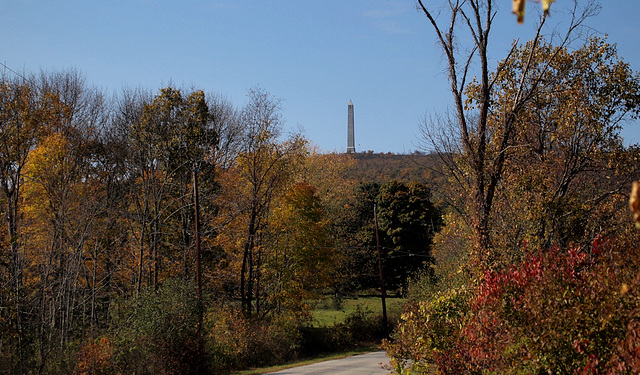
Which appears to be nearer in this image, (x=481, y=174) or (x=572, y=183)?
(x=481, y=174)

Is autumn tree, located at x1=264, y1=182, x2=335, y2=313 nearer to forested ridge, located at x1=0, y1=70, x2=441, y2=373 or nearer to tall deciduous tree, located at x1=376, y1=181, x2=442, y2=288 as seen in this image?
forested ridge, located at x1=0, y1=70, x2=441, y2=373

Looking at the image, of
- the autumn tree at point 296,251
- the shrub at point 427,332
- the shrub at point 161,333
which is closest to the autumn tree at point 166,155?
the autumn tree at point 296,251

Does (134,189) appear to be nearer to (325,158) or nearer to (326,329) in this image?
(326,329)

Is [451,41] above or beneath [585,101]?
above

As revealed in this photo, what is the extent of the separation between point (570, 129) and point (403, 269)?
33.9m

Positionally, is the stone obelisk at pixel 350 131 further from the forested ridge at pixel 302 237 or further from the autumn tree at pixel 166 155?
the autumn tree at pixel 166 155

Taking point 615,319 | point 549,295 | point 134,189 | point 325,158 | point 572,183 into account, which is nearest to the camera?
point 615,319

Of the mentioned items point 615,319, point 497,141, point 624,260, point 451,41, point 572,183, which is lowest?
point 615,319

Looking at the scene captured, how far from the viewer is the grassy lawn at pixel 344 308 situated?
34906 mm

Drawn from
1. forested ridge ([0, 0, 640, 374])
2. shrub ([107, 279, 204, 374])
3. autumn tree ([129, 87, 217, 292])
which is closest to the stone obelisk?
forested ridge ([0, 0, 640, 374])

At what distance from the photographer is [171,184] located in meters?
31.0

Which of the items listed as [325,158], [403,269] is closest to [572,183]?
[403,269]

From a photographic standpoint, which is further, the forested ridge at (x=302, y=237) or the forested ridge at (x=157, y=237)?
the forested ridge at (x=157, y=237)

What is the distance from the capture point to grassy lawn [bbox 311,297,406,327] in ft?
115
